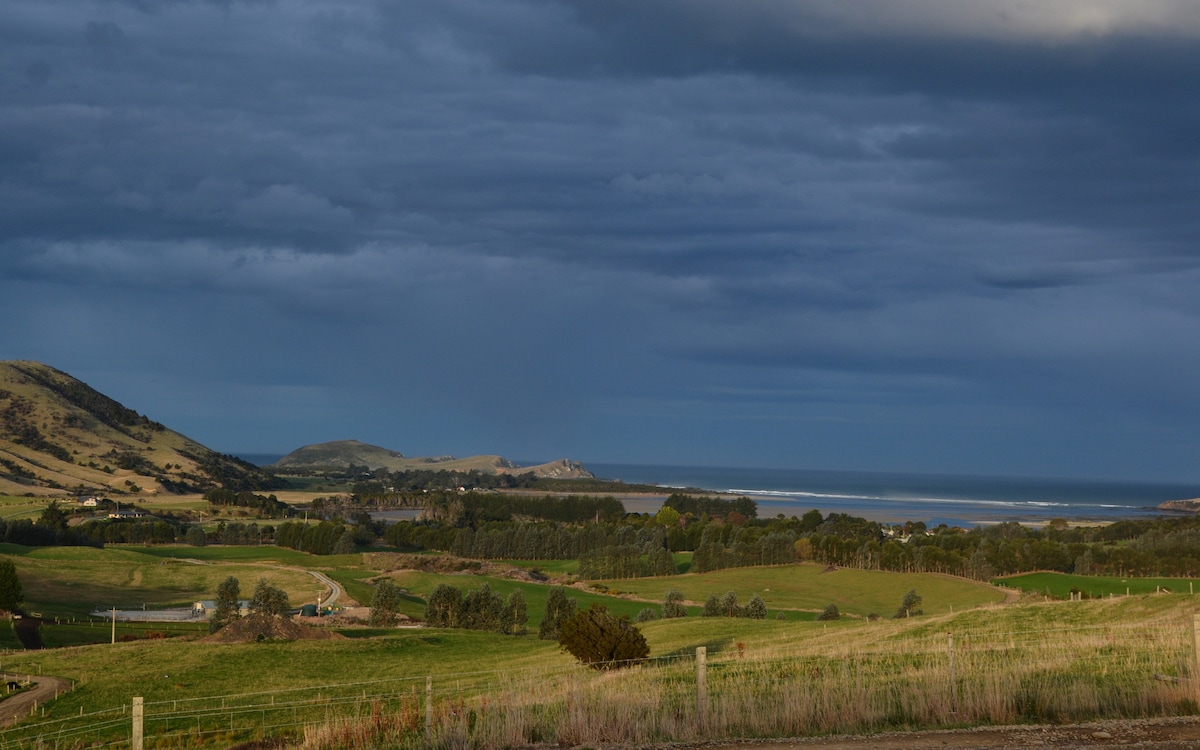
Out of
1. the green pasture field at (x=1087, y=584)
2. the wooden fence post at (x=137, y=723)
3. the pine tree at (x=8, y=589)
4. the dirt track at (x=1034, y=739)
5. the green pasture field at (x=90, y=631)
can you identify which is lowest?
the green pasture field at (x=1087, y=584)

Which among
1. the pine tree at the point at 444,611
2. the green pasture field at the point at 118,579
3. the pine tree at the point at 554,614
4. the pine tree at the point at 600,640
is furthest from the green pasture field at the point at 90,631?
the pine tree at the point at 600,640

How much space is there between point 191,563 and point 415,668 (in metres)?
86.6

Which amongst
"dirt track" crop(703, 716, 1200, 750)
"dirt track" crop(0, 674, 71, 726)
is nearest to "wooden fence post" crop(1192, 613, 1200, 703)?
"dirt track" crop(703, 716, 1200, 750)

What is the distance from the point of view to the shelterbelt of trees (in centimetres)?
11488

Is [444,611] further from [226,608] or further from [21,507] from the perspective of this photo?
[21,507]

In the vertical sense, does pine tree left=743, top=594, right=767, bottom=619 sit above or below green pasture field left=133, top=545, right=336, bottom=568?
below

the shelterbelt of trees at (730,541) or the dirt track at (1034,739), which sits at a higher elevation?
the dirt track at (1034,739)

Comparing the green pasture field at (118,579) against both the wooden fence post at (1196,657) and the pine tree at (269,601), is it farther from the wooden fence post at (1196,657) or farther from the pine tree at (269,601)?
the wooden fence post at (1196,657)

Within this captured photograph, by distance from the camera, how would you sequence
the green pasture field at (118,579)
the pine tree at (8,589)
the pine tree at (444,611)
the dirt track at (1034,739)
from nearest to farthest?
1. the dirt track at (1034,739)
2. the pine tree at (8,589)
3. the pine tree at (444,611)
4. the green pasture field at (118,579)

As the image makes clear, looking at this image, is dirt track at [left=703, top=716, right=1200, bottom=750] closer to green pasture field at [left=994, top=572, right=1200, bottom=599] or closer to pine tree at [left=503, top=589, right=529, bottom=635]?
pine tree at [left=503, top=589, right=529, bottom=635]

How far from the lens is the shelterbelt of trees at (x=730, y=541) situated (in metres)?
115

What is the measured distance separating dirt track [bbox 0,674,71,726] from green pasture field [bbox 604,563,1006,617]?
59.1m

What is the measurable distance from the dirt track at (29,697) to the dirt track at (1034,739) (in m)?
34.1

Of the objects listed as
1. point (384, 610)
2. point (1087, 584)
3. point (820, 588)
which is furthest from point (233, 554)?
point (1087, 584)
